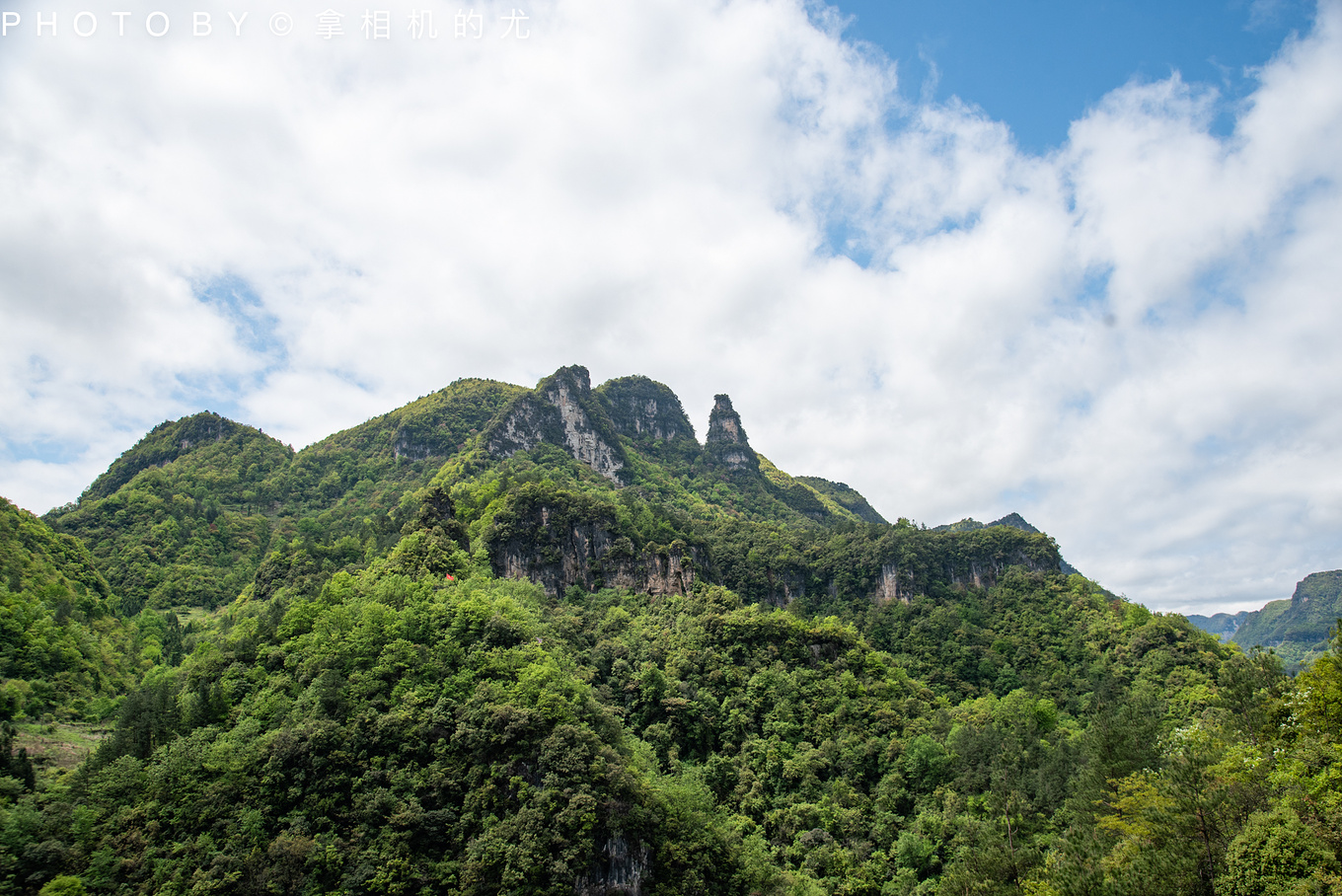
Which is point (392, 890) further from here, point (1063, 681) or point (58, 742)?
point (1063, 681)

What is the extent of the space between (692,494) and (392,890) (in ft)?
460

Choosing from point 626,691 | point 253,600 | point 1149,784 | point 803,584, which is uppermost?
point 803,584

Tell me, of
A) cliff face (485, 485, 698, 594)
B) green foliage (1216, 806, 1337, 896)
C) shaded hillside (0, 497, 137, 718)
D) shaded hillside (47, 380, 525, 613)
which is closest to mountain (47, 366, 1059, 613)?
cliff face (485, 485, 698, 594)

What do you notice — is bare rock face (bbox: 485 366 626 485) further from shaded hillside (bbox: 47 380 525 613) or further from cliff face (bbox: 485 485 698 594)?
cliff face (bbox: 485 485 698 594)

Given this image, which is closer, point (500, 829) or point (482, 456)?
point (500, 829)

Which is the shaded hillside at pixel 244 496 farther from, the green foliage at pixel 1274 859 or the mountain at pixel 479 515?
the green foliage at pixel 1274 859

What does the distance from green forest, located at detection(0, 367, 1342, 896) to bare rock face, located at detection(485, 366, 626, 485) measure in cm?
3926

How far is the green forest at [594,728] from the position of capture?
126ft

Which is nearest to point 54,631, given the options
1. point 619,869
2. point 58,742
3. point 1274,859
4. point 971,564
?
point 58,742

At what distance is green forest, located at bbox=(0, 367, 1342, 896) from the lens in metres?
38.5

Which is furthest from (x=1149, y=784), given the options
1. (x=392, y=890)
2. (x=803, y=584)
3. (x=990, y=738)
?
(x=803, y=584)

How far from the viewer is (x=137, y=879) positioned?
41.9 metres

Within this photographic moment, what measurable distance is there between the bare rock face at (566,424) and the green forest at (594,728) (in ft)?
129

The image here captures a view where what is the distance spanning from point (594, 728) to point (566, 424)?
11863 centimetres
